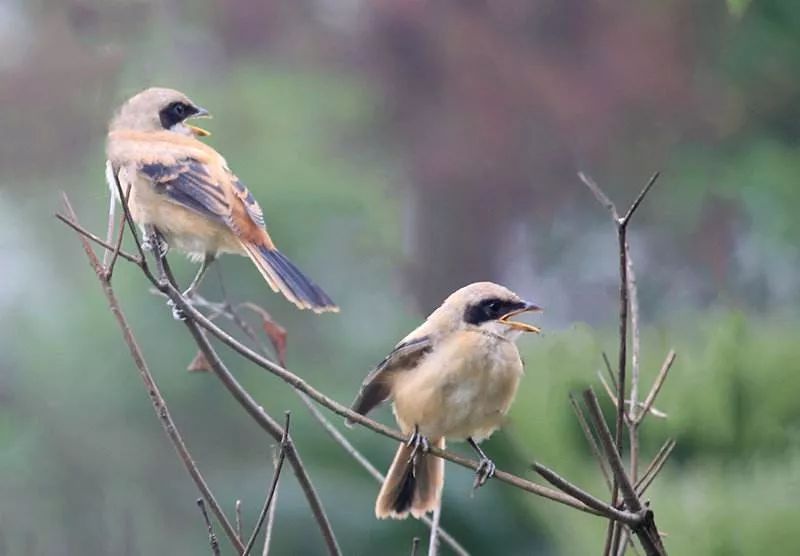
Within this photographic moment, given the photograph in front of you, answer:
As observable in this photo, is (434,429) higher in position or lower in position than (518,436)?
higher

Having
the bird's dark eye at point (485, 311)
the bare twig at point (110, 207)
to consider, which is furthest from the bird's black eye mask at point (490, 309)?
the bare twig at point (110, 207)

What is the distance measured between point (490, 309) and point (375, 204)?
2.75 meters

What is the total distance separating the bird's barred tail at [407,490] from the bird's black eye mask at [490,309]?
15cm

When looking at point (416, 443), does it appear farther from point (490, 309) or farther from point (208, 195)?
point (208, 195)

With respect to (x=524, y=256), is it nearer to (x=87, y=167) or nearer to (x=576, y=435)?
(x=87, y=167)

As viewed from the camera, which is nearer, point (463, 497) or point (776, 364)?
point (776, 364)

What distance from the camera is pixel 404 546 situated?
272cm

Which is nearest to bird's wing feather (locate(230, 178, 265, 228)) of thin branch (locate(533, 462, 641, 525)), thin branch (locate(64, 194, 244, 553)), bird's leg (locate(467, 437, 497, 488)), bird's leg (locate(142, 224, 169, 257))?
bird's leg (locate(142, 224, 169, 257))

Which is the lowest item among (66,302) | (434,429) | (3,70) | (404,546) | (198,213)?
(404,546)

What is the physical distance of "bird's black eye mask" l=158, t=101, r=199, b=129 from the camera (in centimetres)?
152

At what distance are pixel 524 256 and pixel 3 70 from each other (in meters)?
1.68

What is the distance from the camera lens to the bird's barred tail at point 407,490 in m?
1.33

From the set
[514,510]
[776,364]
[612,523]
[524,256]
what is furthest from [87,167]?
[612,523]

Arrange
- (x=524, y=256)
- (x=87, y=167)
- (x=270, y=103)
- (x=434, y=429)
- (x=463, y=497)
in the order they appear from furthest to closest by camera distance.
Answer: (x=270, y=103), (x=524, y=256), (x=87, y=167), (x=463, y=497), (x=434, y=429)
